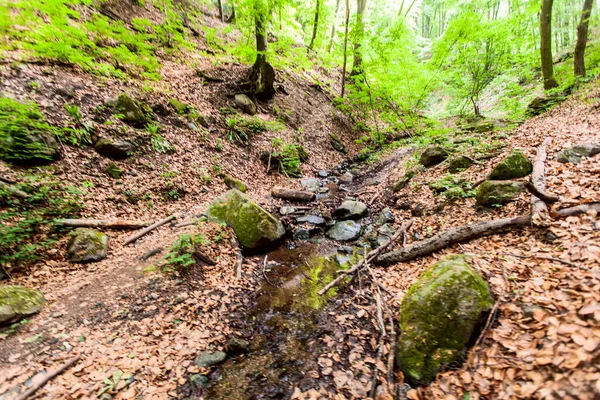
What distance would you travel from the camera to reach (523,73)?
476 inches

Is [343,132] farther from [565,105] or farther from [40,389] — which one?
[40,389]

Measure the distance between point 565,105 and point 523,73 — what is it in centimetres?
382

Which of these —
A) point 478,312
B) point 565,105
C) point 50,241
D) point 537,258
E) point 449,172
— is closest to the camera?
point 478,312

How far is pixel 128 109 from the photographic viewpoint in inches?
329

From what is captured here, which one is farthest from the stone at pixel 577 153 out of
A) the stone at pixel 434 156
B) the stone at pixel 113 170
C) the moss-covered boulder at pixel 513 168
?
the stone at pixel 113 170

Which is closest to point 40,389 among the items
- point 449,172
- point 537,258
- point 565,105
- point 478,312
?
point 478,312

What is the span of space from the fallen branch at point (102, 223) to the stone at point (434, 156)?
8.91 metres

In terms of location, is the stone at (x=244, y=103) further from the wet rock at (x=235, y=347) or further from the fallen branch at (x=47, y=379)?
the fallen branch at (x=47, y=379)

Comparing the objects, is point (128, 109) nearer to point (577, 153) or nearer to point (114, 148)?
point (114, 148)

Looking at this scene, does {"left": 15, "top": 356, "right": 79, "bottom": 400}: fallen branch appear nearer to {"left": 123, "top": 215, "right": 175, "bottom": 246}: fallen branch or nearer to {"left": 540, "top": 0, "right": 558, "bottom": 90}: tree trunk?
{"left": 123, "top": 215, "right": 175, "bottom": 246}: fallen branch

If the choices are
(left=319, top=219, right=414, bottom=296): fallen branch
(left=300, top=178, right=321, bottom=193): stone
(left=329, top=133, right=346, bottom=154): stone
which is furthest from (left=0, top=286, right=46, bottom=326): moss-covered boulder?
(left=329, top=133, right=346, bottom=154): stone

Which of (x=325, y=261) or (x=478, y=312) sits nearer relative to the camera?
(x=478, y=312)

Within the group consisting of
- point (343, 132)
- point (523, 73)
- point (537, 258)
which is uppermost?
point (523, 73)

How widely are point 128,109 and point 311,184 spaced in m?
6.81
